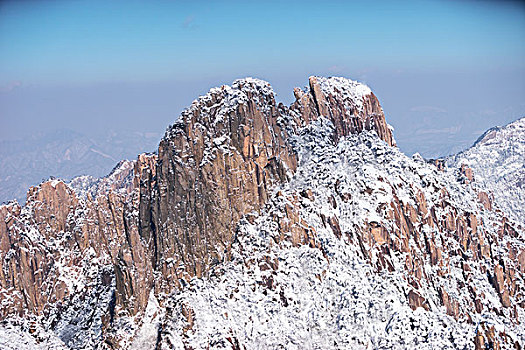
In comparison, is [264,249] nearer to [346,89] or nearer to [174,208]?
[174,208]

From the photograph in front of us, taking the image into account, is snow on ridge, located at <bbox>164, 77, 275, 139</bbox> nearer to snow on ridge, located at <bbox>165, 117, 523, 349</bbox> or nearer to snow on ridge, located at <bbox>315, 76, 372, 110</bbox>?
snow on ridge, located at <bbox>315, 76, 372, 110</bbox>

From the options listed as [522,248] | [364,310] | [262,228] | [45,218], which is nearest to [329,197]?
[262,228]

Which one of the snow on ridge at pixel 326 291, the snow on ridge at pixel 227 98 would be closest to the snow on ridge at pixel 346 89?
the snow on ridge at pixel 227 98

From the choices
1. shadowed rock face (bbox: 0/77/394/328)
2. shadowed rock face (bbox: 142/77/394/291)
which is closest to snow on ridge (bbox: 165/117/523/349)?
shadowed rock face (bbox: 142/77/394/291)

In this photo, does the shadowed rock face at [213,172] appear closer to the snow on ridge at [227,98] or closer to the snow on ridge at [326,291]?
the snow on ridge at [227,98]

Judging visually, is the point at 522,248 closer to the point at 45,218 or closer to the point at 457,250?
the point at 457,250

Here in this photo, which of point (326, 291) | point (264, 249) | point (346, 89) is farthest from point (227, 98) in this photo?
point (326, 291)

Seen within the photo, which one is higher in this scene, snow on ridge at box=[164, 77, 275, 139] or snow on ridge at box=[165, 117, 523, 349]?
snow on ridge at box=[164, 77, 275, 139]

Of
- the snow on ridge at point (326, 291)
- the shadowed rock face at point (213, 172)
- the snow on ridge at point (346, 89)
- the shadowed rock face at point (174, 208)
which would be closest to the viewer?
the snow on ridge at point (326, 291)
